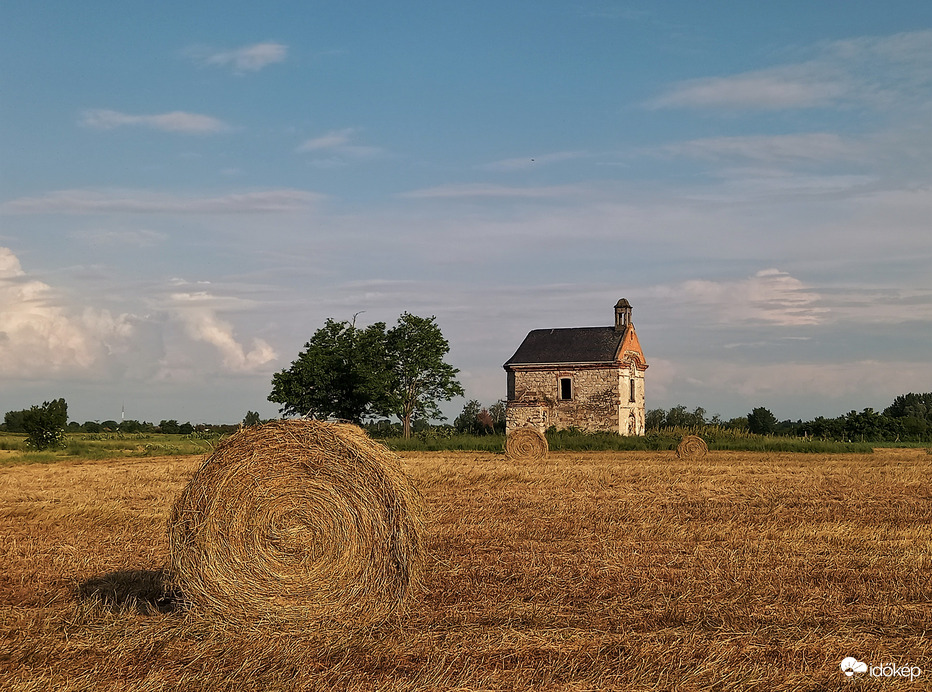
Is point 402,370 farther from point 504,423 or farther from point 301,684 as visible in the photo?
point 301,684

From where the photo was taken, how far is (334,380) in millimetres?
52656

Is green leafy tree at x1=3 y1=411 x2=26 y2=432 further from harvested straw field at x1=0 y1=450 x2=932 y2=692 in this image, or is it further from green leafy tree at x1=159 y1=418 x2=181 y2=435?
harvested straw field at x1=0 y1=450 x2=932 y2=692

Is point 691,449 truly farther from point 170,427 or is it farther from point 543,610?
point 170,427

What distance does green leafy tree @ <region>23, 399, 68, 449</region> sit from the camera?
39.0m

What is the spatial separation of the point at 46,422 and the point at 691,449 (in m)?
26.1

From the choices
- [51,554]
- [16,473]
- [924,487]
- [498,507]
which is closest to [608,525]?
[498,507]

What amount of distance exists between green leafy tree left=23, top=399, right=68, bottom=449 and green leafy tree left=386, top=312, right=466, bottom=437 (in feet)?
61.5

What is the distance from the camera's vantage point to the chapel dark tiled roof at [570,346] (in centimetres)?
5078

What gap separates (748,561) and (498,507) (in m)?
6.30

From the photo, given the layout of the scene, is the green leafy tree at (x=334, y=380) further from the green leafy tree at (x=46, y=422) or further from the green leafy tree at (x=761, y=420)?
the green leafy tree at (x=761, y=420)

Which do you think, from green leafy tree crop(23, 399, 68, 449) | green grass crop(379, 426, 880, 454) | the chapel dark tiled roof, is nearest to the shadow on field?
green grass crop(379, 426, 880, 454)

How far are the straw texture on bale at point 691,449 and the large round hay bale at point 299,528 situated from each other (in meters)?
27.1

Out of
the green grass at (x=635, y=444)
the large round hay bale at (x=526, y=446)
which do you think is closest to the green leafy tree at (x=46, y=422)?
the green grass at (x=635, y=444)

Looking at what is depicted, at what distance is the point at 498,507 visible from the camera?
15922 millimetres
